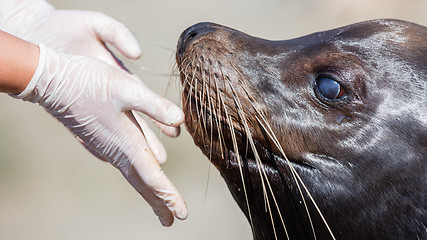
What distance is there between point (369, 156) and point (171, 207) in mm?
1123

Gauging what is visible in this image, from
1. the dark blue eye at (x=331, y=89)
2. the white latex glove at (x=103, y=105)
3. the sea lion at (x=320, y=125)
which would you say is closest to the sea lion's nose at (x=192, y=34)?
the sea lion at (x=320, y=125)

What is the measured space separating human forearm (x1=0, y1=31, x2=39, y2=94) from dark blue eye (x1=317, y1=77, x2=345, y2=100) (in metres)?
1.39

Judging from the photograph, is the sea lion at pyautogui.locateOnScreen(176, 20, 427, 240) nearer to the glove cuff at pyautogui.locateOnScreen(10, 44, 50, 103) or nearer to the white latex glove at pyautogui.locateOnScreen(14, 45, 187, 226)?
the white latex glove at pyautogui.locateOnScreen(14, 45, 187, 226)

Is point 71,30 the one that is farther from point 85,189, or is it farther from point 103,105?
point 85,189

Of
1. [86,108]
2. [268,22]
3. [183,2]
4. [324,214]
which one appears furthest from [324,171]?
[183,2]

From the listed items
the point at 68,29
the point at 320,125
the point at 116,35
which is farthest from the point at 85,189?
the point at 320,125

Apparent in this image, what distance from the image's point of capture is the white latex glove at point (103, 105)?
3.03 m

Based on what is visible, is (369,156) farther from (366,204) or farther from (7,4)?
(7,4)

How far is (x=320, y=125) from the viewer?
9.24ft

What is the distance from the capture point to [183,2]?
38.4 ft

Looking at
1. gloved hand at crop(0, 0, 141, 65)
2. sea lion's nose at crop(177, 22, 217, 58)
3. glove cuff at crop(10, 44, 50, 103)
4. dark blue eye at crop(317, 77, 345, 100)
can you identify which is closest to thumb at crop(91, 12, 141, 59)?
gloved hand at crop(0, 0, 141, 65)

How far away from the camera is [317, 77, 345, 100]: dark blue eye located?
2811 mm

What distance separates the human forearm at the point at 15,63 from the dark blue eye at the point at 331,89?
4.55 ft

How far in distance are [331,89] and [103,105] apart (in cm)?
111
